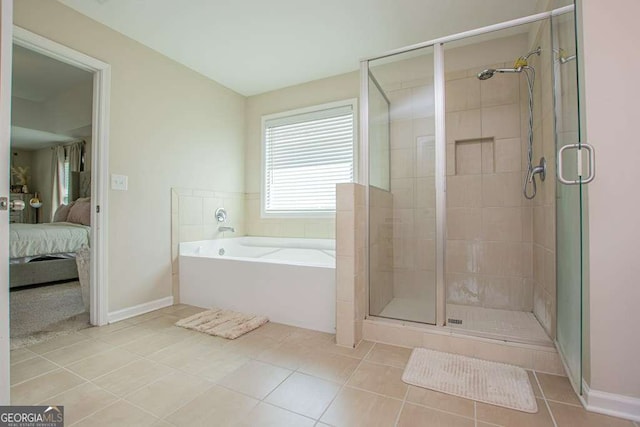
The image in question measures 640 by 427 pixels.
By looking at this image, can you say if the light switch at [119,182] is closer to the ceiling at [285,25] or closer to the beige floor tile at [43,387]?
the ceiling at [285,25]

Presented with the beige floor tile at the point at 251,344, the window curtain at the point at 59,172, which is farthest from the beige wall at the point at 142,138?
the window curtain at the point at 59,172

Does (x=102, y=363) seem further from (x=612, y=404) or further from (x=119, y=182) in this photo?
(x=612, y=404)

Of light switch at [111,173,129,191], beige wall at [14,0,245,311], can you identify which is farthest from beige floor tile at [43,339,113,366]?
light switch at [111,173,129,191]

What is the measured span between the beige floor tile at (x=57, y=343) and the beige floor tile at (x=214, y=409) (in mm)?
1264

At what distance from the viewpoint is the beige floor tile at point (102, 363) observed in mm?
1597

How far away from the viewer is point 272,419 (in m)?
1.23

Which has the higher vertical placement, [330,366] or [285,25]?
[285,25]

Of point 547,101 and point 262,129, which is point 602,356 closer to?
point 547,101

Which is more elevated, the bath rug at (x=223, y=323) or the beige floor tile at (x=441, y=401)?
the bath rug at (x=223, y=323)

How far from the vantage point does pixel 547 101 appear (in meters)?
2.00

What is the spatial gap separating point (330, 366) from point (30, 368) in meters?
1.69

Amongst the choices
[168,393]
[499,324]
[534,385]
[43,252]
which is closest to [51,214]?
[43,252]

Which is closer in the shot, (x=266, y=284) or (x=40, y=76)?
(x=266, y=284)

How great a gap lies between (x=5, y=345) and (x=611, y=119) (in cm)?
260
